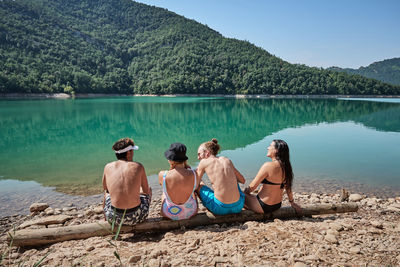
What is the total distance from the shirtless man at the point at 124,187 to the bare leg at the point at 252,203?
1.65 m

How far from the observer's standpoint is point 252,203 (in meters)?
4.05

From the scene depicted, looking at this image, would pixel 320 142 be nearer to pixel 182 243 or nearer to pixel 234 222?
pixel 234 222

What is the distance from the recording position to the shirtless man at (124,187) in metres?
3.43

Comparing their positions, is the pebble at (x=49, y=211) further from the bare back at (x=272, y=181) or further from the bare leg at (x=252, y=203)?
the bare back at (x=272, y=181)

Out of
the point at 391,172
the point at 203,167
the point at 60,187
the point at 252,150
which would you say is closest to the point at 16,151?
the point at 60,187

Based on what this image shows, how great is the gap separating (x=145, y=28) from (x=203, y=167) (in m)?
179

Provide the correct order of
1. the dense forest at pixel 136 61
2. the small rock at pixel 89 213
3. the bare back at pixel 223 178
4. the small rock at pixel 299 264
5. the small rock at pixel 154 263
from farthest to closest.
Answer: the dense forest at pixel 136 61 → the small rock at pixel 89 213 → the bare back at pixel 223 178 → the small rock at pixel 154 263 → the small rock at pixel 299 264

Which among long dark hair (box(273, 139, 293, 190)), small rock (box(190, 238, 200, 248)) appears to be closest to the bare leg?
long dark hair (box(273, 139, 293, 190))

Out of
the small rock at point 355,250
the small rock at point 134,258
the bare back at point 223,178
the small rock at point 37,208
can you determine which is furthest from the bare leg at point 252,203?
the small rock at point 37,208

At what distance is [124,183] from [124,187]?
53 mm

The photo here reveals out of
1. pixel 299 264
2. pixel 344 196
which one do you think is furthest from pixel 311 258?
pixel 344 196

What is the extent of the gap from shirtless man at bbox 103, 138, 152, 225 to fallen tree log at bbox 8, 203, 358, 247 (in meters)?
0.18

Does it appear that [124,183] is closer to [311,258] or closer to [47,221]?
[47,221]

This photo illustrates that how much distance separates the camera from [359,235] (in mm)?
3322
